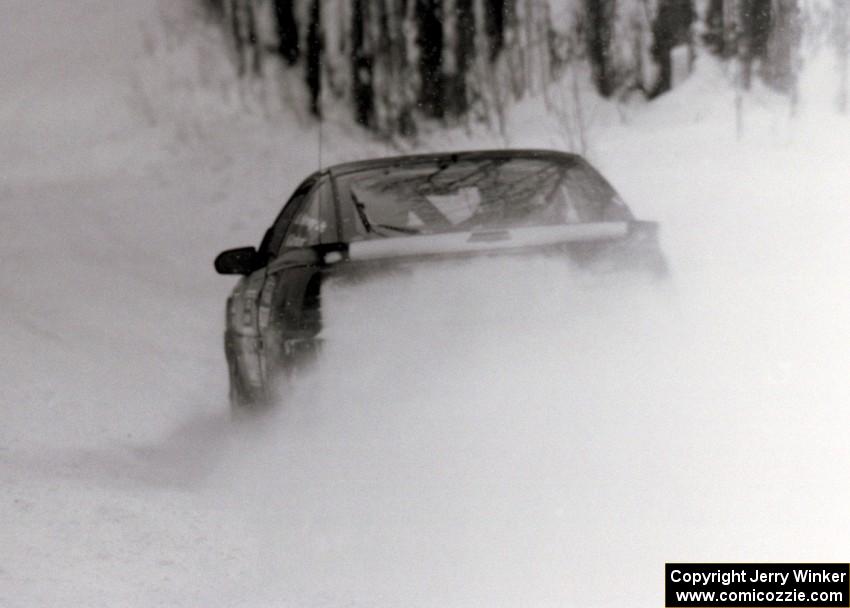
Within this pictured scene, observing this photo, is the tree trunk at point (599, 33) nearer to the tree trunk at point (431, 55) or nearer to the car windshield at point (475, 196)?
the tree trunk at point (431, 55)

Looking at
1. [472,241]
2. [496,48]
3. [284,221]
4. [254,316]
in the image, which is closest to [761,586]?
[472,241]

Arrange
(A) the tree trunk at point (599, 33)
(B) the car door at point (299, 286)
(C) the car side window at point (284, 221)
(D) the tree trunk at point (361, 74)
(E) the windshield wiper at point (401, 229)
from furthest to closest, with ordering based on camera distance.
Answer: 1. (D) the tree trunk at point (361, 74)
2. (A) the tree trunk at point (599, 33)
3. (C) the car side window at point (284, 221)
4. (E) the windshield wiper at point (401, 229)
5. (B) the car door at point (299, 286)

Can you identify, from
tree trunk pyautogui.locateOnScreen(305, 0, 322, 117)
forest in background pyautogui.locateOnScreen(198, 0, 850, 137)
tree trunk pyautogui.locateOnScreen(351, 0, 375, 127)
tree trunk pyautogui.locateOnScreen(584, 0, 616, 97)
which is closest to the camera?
forest in background pyautogui.locateOnScreen(198, 0, 850, 137)

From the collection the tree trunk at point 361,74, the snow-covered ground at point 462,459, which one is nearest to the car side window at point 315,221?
the snow-covered ground at point 462,459

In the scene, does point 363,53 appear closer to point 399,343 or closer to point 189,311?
point 189,311

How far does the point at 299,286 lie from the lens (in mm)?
5336

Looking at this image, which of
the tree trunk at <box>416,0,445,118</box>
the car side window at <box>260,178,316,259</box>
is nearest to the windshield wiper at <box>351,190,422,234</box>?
the car side window at <box>260,178,316,259</box>

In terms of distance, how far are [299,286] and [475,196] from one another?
83 centimetres

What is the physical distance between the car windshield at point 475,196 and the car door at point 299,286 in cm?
13

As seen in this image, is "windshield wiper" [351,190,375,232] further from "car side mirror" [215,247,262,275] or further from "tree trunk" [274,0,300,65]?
"tree trunk" [274,0,300,65]

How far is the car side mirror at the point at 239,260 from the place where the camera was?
664 cm

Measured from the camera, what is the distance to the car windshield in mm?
5578

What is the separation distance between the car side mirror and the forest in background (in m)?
6.91

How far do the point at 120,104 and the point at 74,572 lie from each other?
9703mm
